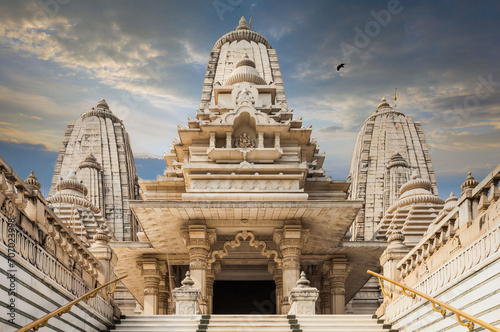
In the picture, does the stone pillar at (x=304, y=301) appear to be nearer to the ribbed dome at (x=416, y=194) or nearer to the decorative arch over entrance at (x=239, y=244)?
the decorative arch over entrance at (x=239, y=244)

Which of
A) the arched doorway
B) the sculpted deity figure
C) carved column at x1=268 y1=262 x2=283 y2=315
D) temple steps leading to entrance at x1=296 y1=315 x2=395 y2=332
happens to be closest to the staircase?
temple steps leading to entrance at x1=296 y1=315 x2=395 y2=332

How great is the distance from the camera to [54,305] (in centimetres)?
1085

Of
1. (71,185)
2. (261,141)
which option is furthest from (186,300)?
(71,185)

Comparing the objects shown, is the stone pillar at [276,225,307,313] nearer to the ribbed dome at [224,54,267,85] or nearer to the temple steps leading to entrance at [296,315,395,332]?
the temple steps leading to entrance at [296,315,395,332]

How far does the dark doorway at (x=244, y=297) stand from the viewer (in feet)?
89.1

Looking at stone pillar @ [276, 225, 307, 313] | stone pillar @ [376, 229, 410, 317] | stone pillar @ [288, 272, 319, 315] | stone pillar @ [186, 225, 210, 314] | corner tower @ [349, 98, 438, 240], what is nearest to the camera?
stone pillar @ [376, 229, 410, 317]

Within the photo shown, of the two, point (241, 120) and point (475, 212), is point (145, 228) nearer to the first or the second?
point (241, 120)

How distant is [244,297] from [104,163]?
30.2 m

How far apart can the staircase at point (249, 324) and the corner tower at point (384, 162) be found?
3118 centimetres

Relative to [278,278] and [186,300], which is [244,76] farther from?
[186,300]

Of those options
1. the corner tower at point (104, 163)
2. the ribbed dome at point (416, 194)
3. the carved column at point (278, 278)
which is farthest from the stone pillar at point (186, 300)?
the corner tower at point (104, 163)

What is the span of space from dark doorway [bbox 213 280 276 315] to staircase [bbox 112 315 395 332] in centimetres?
1208

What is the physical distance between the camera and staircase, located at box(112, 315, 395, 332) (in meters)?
14.2

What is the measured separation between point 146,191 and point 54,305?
44.2ft
